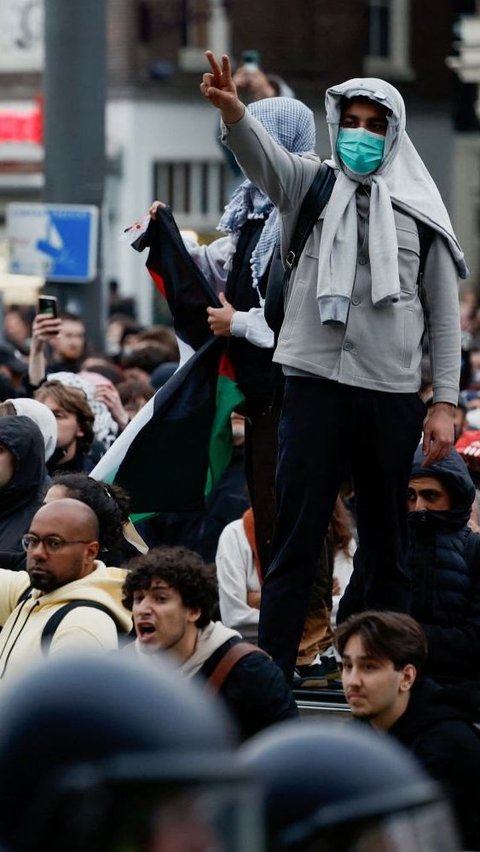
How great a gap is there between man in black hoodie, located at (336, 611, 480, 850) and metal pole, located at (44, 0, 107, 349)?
7793mm

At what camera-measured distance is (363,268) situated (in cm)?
495

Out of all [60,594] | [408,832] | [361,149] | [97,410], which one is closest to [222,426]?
[60,594]

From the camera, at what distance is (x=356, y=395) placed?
194 inches

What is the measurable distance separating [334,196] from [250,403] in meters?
1.25

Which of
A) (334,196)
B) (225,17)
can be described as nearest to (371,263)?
(334,196)

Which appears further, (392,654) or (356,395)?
(356,395)

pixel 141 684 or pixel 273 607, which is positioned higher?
pixel 141 684

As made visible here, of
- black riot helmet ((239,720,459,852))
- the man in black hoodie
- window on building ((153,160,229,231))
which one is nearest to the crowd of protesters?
the man in black hoodie

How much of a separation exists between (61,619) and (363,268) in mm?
1230

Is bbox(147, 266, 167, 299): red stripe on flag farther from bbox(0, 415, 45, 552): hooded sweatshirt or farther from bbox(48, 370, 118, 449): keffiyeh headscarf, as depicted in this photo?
bbox(48, 370, 118, 449): keffiyeh headscarf

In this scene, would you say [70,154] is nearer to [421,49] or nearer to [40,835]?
[40,835]

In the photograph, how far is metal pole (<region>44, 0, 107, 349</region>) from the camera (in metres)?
11.8

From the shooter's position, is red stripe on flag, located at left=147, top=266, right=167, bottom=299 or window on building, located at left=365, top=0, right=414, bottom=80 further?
window on building, located at left=365, top=0, right=414, bottom=80

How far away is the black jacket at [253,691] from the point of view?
Result: 4617 mm
